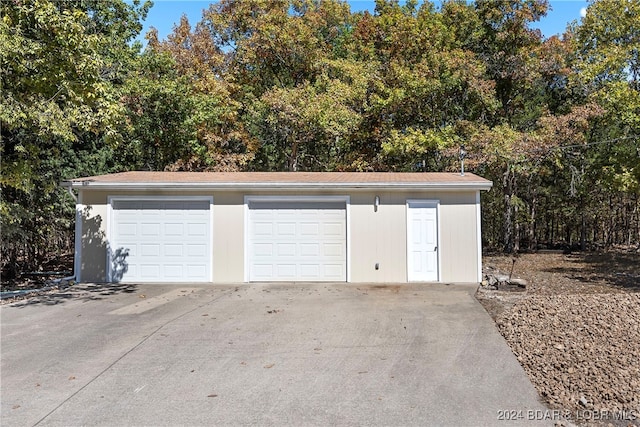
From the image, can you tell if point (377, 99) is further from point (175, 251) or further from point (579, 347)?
point (579, 347)

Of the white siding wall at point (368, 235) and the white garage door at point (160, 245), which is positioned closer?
the white siding wall at point (368, 235)

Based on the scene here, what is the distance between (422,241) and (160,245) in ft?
19.0

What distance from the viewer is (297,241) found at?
417 inches

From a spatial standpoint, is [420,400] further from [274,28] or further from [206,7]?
[206,7]

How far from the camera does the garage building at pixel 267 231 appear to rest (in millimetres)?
10383

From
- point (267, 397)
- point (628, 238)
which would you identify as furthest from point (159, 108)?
point (628, 238)

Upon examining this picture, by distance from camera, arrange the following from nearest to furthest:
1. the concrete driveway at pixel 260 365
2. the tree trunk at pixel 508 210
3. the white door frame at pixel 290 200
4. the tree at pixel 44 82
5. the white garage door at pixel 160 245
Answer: the concrete driveway at pixel 260 365, the tree at pixel 44 82, the white door frame at pixel 290 200, the white garage door at pixel 160 245, the tree trunk at pixel 508 210

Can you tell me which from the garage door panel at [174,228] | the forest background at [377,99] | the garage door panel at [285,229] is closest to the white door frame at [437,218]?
the garage door panel at [285,229]

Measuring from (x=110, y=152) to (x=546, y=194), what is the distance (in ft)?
58.1

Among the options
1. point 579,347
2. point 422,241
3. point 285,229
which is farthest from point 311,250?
point 579,347

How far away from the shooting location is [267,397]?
4.07 metres

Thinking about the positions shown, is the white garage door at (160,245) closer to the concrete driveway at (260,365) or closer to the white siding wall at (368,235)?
the white siding wall at (368,235)

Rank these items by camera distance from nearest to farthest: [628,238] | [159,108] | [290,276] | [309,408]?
1. [309,408]
2. [290,276]
3. [159,108]
4. [628,238]

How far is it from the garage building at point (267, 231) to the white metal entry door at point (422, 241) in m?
0.02
